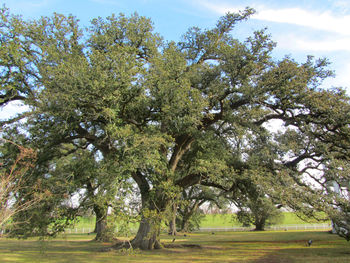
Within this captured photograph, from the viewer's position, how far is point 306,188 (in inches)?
482

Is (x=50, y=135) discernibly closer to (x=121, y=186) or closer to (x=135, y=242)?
(x=121, y=186)

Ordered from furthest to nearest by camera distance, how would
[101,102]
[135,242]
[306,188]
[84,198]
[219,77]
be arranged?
[135,242], [219,77], [84,198], [306,188], [101,102]

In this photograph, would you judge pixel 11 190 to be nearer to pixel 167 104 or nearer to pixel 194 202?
pixel 167 104

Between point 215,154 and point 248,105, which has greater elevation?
point 248,105

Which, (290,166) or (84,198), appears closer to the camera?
(84,198)

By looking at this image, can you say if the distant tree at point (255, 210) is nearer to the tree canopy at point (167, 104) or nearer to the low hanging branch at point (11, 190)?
the tree canopy at point (167, 104)

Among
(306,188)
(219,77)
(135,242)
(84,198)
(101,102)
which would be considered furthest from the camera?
(135,242)

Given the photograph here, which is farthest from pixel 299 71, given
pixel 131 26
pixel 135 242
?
pixel 135 242

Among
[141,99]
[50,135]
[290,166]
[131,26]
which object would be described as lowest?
[290,166]

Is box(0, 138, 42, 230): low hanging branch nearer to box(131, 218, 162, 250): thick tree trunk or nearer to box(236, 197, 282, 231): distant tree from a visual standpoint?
box(131, 218, 162, 250): thick tree trunk

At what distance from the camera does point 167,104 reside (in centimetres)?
1255

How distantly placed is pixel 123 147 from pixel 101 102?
6.60 feet

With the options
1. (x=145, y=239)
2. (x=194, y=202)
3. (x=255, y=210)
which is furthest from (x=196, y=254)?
(x=194, y=202)

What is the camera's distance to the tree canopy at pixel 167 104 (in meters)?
11.5
